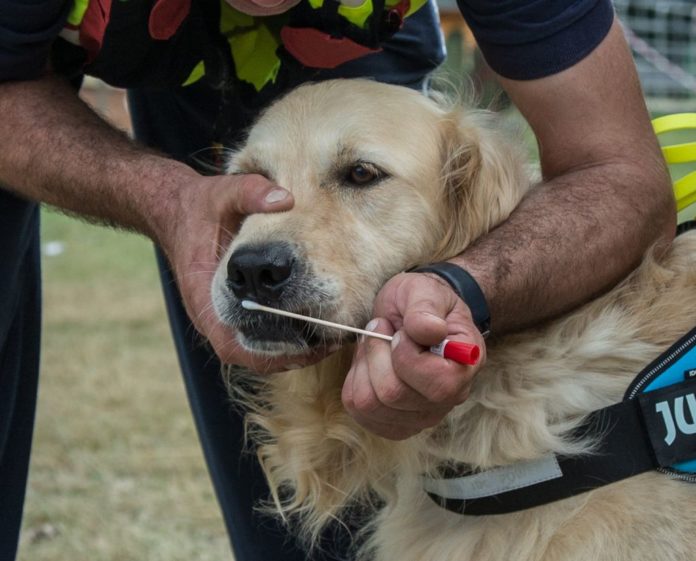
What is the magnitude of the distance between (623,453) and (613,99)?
0.83 metres

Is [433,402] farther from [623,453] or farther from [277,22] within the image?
[277,22]

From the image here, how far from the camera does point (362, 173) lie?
2.63 meters

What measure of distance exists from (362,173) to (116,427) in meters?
3.54

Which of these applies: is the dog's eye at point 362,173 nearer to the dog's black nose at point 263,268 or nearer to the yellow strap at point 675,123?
the dog's black nose at point 263,268

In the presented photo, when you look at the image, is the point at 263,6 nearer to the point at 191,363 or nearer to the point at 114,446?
the point at 191,363

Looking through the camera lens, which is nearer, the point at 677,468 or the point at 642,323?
the point at 677,468

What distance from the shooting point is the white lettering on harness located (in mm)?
2385

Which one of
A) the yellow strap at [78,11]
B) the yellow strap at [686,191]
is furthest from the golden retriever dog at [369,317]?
the yellow strap at [78,11]

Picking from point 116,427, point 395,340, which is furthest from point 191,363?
point 116,427

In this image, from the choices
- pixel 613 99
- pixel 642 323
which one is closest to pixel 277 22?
pixel 613 99

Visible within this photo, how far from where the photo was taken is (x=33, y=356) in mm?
3488

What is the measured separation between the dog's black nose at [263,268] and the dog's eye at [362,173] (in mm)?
367

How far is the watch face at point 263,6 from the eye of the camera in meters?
2.72

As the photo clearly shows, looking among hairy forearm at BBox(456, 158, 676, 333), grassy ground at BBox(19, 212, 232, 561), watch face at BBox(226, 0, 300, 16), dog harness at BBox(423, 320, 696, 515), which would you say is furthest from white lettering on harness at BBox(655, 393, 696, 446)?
grassy ground at BBox(19, 212, 232, 561)
